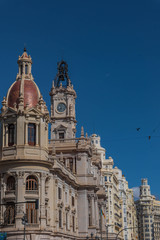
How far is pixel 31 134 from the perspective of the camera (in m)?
64.8

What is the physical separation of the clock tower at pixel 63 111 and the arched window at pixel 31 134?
3403cm

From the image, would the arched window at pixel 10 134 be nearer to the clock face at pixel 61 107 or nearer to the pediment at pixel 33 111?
the pediment at pixel 33 111

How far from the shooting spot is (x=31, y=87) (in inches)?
2702

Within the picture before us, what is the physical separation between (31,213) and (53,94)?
46.4 metres

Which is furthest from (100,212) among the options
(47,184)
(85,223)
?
(47,184)

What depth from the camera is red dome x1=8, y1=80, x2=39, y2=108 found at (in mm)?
66750

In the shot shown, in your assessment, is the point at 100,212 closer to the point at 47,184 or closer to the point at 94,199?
the point at 94,199

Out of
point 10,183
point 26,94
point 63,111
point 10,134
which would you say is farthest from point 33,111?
Result: point 63,111

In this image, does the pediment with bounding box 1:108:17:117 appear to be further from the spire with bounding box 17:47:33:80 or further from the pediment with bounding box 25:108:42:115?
the spire with bounding box 17:47:33:80

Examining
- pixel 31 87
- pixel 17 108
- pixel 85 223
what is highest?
pixel 31 87

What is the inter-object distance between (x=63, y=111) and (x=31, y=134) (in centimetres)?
3787

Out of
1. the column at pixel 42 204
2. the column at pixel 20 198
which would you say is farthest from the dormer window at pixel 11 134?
the column at pixel 42 204

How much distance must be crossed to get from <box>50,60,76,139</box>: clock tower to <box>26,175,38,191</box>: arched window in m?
36.4

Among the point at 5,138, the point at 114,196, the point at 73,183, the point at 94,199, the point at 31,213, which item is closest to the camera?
the point at 31,213
